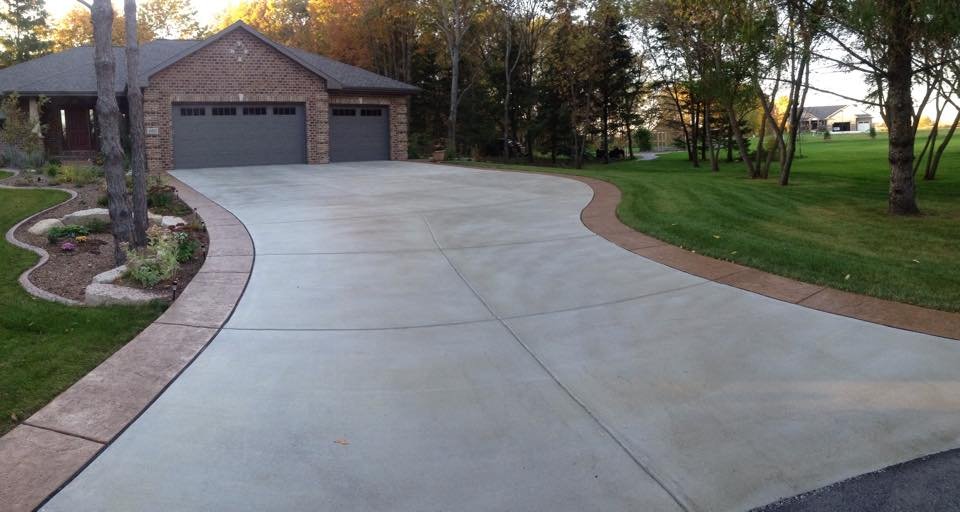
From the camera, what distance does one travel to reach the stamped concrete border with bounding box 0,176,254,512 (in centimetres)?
351

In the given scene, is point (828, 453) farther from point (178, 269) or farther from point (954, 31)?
point (954, 31)

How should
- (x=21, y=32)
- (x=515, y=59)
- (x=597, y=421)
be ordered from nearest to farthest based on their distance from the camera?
(x=597, y=421) < (x=515, y=59) < (x=21, y=32)

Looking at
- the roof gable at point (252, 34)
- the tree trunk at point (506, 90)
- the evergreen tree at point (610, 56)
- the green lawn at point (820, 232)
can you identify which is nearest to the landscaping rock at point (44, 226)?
the green lawn at point (820, 232)

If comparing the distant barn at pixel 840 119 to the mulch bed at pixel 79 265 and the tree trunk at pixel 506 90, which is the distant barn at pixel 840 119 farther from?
the mulch bed at pixel 79 265

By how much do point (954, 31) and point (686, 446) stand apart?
9.07m

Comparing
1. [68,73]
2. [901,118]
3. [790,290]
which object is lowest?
[790,290]

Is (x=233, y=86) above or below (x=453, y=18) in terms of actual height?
below

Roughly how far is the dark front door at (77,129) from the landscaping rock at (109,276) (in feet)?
A: 74.9

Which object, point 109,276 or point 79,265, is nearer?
point 109,276

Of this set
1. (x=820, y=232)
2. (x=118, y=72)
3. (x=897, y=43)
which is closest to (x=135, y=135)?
(x=820, y=232)

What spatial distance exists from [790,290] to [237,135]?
74.0ft

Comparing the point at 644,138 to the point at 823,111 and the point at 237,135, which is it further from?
the point at 823,111

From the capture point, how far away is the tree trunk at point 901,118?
1136cm

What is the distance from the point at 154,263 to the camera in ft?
23.6
